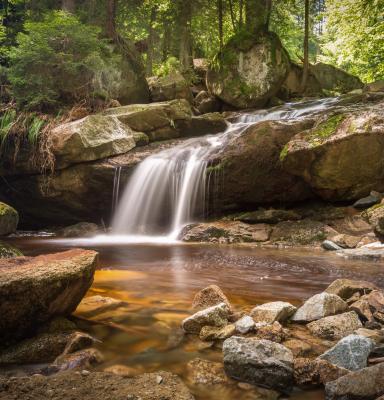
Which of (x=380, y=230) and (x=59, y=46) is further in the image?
(x=59, y=46)

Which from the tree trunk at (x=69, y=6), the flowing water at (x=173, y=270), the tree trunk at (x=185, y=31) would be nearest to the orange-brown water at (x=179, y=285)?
the flowing water at (x=173, y=270)

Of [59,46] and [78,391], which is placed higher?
[59,46]

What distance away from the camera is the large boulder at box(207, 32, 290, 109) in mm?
15945

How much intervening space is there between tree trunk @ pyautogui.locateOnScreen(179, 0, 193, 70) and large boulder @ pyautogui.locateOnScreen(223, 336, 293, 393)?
700 inches

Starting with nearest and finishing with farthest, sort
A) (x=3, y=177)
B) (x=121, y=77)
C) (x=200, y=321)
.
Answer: (x=200, y=321), (x=3, y=177), (x=121, y=77)

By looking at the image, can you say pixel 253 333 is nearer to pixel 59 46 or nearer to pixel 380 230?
pixel 380 230

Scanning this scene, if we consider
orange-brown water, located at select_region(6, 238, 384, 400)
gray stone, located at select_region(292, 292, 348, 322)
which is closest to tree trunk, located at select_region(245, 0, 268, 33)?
orange-brown water, located at select_region(6, 238, 384, 400)

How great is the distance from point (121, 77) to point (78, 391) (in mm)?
14249

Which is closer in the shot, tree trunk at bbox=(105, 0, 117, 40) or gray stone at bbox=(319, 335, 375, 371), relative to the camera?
gray stone at bbox=(319, 335, 375, 371)

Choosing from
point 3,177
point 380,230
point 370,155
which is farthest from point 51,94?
point 380,230

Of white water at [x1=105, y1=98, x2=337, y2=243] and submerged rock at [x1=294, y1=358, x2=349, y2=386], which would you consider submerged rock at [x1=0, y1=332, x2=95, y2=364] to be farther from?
white water at [x1=105, y1=98, x2=337, y2=243]

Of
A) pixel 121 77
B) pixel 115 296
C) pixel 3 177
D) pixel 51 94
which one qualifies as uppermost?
pixel 121 77

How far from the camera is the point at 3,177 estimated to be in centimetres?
1238

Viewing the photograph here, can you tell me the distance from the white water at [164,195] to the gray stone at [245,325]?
7145 millimetres
